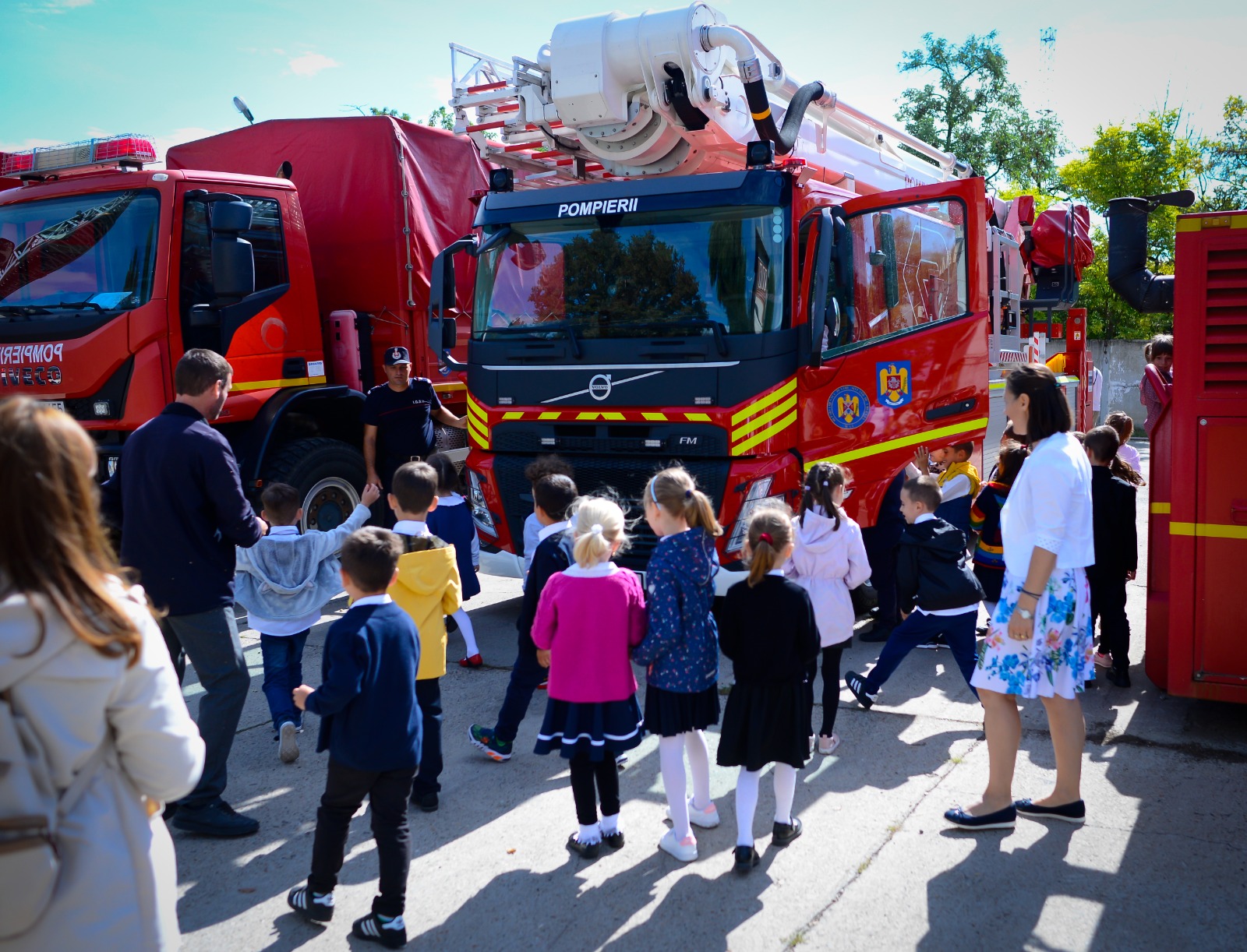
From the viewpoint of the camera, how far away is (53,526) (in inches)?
73.7

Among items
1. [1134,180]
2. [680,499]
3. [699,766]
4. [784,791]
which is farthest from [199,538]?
[1134,180]

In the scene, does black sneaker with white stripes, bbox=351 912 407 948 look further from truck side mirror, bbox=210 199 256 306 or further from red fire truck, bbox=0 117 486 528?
truck side mirror, bbox=210 199 256 306

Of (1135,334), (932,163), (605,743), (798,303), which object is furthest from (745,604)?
(1135,334)

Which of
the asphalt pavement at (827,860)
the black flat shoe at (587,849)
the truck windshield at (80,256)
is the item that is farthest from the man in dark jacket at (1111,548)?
the truck windshield at (80,256)

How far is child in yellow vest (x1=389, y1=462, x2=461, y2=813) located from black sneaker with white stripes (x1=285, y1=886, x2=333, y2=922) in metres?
0.66

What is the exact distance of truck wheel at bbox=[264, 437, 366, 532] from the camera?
7043 millimetres

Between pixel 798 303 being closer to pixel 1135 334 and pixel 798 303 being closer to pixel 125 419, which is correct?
pixel 125 419

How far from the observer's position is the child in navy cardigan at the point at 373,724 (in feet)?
10.2

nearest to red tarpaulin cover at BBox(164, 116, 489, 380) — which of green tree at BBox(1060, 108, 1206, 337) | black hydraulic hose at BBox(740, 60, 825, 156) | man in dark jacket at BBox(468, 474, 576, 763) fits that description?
black hydraulic hose at BBox(740, 60, 825, 156)

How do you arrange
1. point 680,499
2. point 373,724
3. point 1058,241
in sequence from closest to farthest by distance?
point 373,724 → point 680,499 → point 1058,241

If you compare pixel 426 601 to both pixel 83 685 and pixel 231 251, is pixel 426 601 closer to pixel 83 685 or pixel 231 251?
pixel 83 685

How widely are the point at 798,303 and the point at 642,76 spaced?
1.89 metres

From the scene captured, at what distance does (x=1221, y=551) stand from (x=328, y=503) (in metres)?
5.68

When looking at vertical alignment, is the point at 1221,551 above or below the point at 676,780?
above
